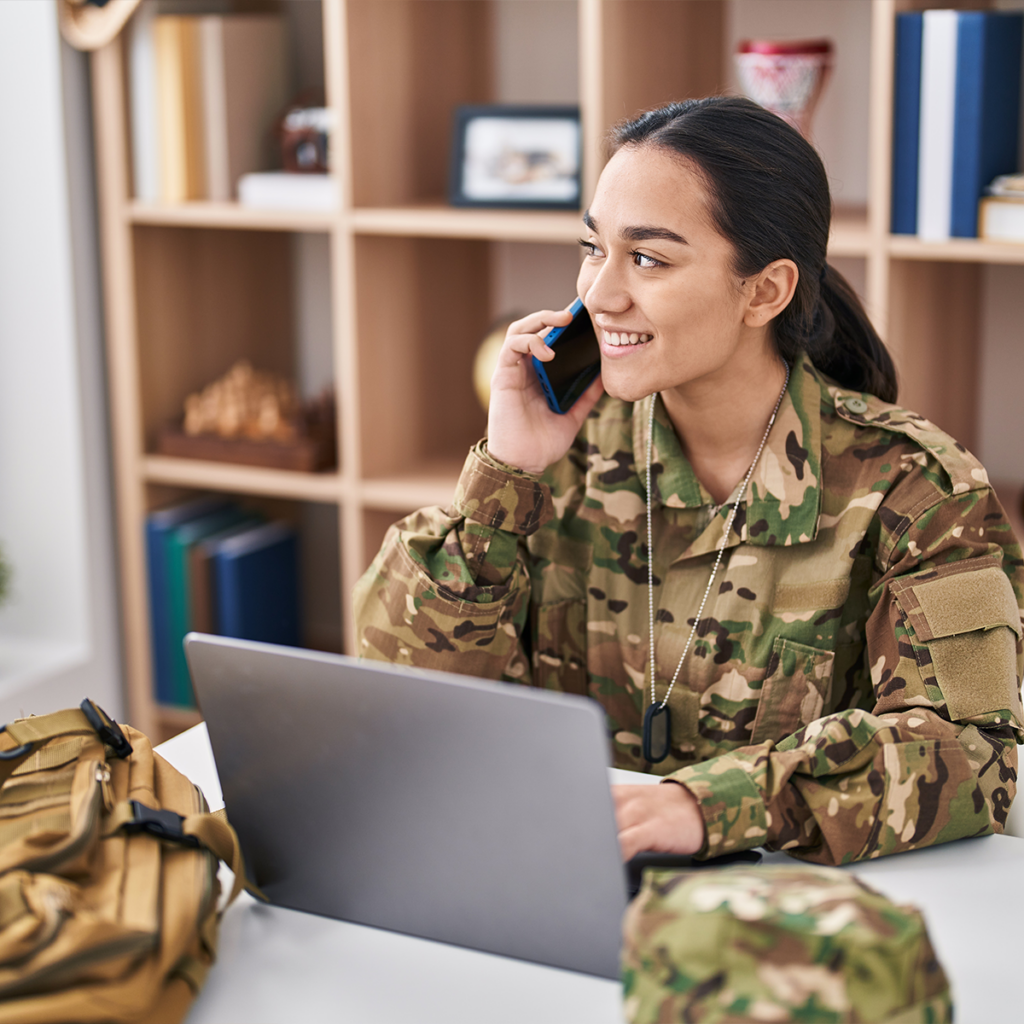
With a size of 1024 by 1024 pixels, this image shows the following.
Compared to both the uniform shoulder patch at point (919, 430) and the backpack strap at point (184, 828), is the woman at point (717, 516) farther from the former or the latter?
the backpack strap at point (184, 828)

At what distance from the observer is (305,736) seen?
2.96 feet

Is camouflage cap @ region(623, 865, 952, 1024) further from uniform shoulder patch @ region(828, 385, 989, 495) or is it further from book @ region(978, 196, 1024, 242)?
book @ region(978, 196, 1024, 242)

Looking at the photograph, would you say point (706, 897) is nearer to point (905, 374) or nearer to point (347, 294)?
point (905, 374)

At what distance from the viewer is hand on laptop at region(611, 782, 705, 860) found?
99 cm

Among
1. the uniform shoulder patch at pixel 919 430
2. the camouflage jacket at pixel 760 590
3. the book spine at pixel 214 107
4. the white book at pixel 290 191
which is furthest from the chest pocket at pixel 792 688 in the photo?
the book spine at pixel 214 107

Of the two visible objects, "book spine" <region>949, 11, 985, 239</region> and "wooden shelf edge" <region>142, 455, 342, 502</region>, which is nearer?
"book spine" <region>949, 11, 985, 239</region>

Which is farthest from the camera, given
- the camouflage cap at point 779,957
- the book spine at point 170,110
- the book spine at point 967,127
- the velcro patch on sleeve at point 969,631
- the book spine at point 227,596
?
the book spine at point 227,596

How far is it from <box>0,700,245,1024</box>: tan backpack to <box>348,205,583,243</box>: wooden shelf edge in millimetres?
1344

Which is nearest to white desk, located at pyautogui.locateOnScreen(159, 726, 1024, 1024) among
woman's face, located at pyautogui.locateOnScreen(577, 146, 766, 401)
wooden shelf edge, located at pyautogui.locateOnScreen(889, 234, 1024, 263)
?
woman's face, located at pyautogui.locateOnScreen(577, 146, 766, 401)

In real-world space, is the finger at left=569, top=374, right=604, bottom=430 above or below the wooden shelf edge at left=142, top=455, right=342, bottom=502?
above

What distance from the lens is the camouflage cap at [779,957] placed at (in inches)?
27.4

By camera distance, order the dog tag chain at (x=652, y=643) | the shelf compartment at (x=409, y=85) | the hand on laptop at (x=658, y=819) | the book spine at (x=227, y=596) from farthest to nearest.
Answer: the book spine at (x=227, y=596) < the shelf compartment at (x=409, y=85) < the dog tag chain at (x=652, y=643) < the hand on laptop at (x=658, y=819)

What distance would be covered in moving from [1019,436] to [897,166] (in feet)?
1.90

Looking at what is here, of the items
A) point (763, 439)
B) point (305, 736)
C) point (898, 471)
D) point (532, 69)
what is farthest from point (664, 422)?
point (532, 69)
